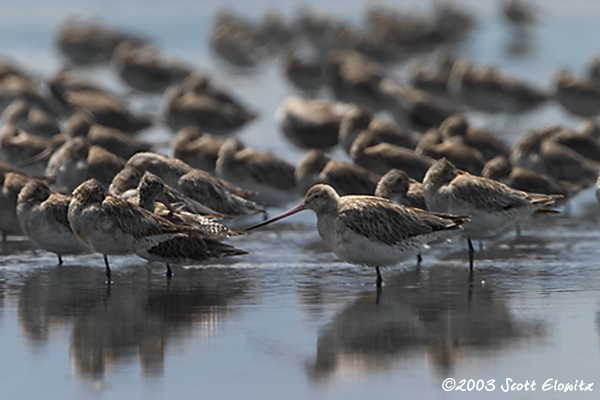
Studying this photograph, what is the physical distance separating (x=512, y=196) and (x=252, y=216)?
305cm

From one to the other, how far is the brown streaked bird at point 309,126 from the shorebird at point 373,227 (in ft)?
26.5

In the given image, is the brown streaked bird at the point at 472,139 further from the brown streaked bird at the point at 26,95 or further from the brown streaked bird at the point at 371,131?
the brown streaked bird at the point at 26,95

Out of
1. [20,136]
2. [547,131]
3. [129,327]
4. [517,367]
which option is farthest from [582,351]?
[20,136]

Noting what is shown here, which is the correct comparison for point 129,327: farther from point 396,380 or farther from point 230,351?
point 396,380

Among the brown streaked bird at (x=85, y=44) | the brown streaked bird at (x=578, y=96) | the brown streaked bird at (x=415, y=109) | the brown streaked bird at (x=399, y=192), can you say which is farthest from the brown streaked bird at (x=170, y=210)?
the brown streaked bird at (x=85, y=44)

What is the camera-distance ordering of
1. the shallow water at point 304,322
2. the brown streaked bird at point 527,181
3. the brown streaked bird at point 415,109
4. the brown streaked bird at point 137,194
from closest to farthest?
the shallow water at point 304,322, the brown streaked bird at point 137,194, the brown streaked bird at point 527,181, the brown streaked bird at point 415,109

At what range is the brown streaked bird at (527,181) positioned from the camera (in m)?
11.9

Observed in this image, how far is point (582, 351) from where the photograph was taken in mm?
6863

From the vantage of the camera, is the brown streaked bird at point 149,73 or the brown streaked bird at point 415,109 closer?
the brown streaked bird at point 415,109

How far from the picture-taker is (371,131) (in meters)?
14.5

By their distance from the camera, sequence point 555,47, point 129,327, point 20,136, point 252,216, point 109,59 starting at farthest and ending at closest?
point 555,47 < point 109,59 < point 20,136 < point 252,216 < point 129,327

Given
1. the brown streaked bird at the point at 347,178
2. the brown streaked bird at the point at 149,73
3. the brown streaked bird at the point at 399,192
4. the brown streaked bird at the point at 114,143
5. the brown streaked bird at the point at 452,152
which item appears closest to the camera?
the brown streaked bird at the point at 399,192

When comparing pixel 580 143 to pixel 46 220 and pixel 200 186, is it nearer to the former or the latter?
pixel 200 186

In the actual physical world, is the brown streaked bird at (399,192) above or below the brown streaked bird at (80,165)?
below
